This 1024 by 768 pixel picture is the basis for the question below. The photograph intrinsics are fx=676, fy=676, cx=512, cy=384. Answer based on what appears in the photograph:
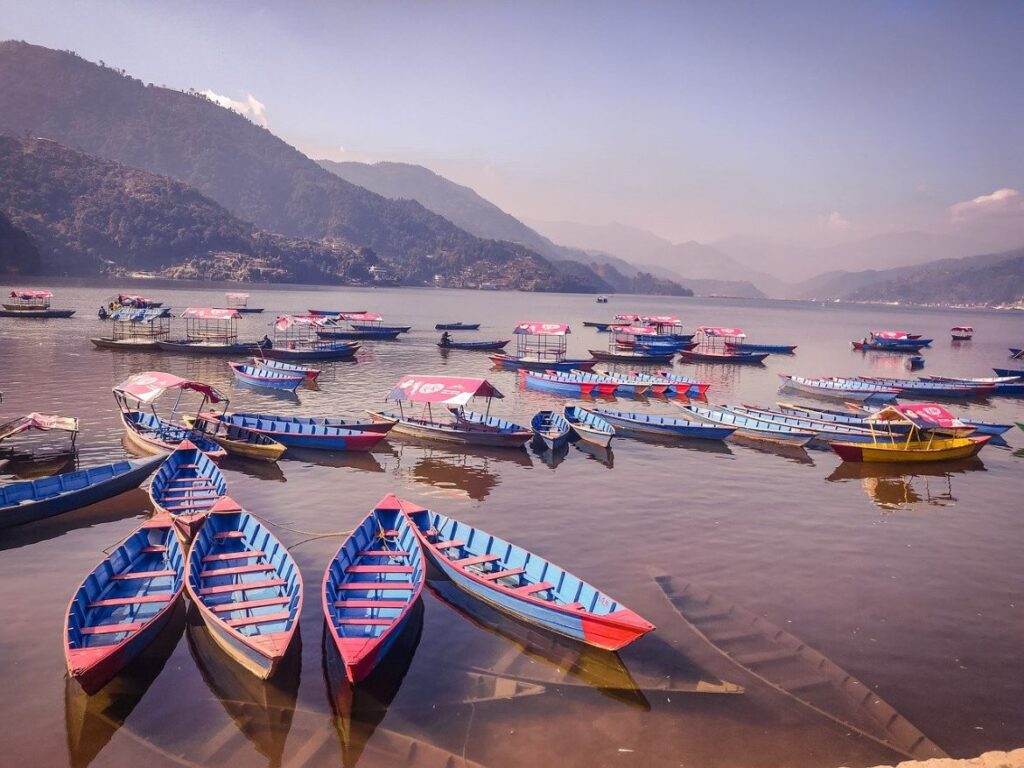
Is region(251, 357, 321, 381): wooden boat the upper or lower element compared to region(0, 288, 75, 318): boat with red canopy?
lower

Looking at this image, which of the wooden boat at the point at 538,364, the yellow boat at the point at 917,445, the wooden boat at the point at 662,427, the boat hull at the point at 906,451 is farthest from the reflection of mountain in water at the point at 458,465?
the wooden boat at the point at 538,364

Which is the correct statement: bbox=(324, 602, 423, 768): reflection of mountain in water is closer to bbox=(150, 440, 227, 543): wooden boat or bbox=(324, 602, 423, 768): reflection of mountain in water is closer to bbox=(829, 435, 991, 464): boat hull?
bbox=(150, 440, 227, 543): wooden boat

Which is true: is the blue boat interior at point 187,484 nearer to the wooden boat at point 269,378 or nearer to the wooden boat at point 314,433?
the wooden boat at point 314,433

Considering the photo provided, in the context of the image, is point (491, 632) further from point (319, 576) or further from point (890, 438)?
point (890, 438)

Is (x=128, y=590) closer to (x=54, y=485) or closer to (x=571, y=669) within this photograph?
(x=54, y=485)

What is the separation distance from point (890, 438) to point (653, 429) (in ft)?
43.2

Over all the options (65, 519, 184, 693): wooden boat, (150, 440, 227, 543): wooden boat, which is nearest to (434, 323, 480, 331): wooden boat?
(150, 440, 227, 543): wooden boat

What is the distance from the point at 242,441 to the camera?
1273 inches

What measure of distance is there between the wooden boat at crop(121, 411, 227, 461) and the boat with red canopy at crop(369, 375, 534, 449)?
8702mm

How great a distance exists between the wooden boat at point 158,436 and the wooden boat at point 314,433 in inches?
73.6

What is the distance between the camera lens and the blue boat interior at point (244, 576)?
15.3 metres

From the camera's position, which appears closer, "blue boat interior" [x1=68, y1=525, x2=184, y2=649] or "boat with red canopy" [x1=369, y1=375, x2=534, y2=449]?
"blue boat interior" [x1=68, y1=525, x2=184, y2=649]

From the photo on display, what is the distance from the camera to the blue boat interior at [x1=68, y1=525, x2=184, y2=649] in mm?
15070

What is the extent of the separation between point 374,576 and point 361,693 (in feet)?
12.6
